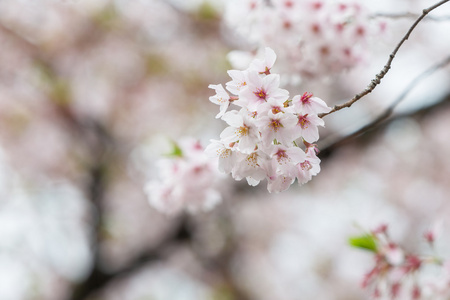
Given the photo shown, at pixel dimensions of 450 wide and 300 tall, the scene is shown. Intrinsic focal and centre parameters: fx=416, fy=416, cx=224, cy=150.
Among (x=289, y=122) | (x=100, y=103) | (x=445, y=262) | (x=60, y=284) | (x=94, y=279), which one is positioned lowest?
(x=445, y=262)

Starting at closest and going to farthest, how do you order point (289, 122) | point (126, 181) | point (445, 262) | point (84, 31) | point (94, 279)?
point (289, 122) < point (445, 262) < point (94, 279) < point (84, 31) < point (126, 181)

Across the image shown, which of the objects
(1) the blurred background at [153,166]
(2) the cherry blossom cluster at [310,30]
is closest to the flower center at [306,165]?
(2) the cherry blossom cluster at [310,30]

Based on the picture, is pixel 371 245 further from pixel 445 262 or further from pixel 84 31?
pixel 84 31

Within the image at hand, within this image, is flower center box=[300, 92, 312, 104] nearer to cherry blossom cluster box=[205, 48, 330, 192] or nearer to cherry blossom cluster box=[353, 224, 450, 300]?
cherry blossom cluster box=[205, 48, 330, 192]

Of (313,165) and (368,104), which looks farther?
(368,104)

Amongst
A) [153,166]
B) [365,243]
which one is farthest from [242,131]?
[153,166]

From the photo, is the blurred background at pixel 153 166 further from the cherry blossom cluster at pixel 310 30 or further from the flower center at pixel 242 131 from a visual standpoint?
the flower center at pixel 242 131

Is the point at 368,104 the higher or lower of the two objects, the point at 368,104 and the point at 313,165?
the higher

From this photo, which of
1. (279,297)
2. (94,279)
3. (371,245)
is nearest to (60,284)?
(94,279)
